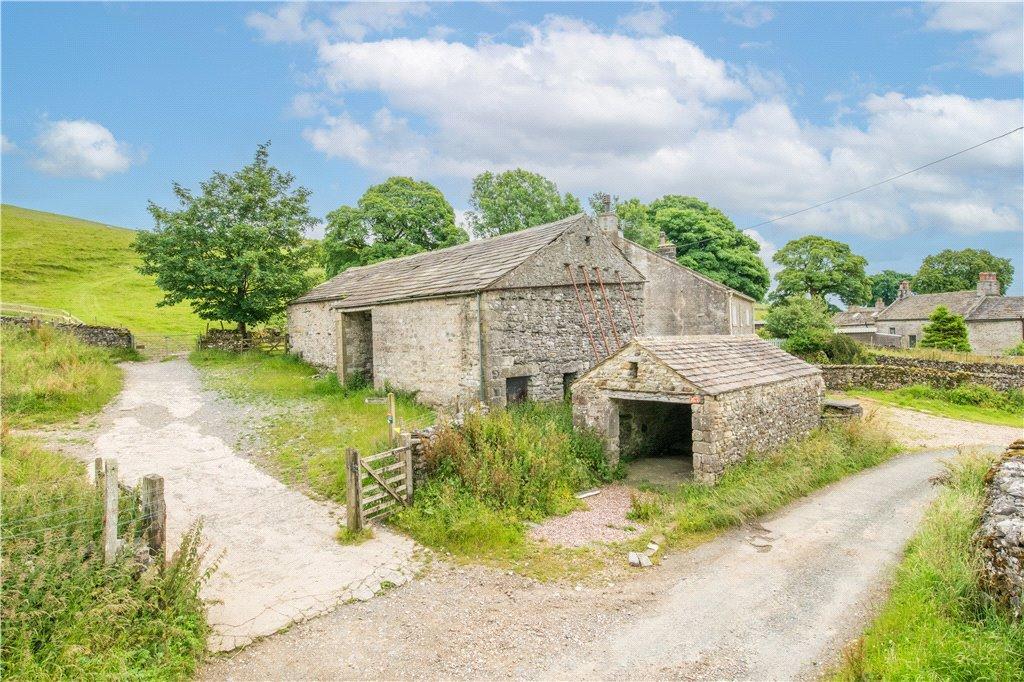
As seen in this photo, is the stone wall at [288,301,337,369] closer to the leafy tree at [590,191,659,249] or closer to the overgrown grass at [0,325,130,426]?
the overgrown grass at [0,325,130,426]

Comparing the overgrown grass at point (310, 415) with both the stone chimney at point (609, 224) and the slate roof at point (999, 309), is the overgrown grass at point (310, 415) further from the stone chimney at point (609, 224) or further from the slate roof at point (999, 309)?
the slate roof at point (999, 309)

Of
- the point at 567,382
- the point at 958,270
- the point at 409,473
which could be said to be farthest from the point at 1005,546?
the point at 958,270

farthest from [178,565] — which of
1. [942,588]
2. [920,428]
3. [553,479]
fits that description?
[920,428]

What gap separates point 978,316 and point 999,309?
4.40 ft

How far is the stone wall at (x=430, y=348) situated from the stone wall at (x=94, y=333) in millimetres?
14472

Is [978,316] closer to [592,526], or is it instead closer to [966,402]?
[966,402]

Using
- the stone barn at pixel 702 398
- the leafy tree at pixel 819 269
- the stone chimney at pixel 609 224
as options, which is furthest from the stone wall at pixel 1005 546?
the leafy tree at pixel 819 269

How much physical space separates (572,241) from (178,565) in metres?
13.1

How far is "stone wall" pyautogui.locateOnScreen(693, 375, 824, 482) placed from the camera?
10227 mm

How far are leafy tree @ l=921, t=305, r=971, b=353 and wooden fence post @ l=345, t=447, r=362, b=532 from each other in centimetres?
3658

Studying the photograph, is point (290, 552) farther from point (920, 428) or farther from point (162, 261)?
point (162, 261)

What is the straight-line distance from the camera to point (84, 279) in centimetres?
4716

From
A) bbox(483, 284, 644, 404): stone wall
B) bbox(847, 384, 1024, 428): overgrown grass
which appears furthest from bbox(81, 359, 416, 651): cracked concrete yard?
bbox(847, 384, 1024, 428): overgrown grass

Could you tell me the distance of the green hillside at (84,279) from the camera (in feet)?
124
